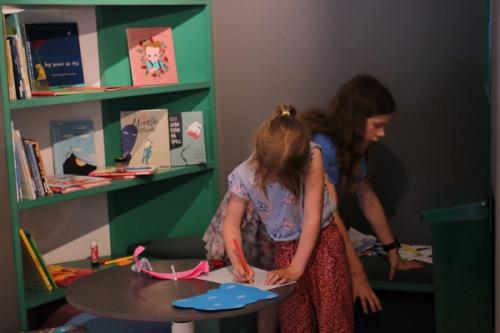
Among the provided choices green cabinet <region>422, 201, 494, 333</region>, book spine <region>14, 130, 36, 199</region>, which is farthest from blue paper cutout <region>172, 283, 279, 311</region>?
book spine <region>14, 130, 36, 199</region>

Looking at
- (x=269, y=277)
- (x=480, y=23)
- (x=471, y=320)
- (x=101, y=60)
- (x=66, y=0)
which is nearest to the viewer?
(x=269, y=277)

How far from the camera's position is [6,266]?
3096mm

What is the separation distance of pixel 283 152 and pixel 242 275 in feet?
1.41

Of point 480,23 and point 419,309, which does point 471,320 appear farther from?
point 480,23

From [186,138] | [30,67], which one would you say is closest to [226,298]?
[30,67]

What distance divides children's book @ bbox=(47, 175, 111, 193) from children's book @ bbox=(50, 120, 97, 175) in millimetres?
104

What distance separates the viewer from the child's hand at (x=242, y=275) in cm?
266

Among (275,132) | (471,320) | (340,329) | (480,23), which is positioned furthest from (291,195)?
(480,23)

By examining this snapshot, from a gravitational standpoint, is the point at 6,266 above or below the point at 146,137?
below

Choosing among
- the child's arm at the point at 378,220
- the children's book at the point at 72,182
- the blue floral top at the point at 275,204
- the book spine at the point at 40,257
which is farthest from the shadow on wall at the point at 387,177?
the book spine at the point at 40,257

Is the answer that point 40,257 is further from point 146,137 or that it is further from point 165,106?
point 165,106

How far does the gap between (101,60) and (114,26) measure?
0.17 m

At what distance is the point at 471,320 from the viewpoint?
2838mm

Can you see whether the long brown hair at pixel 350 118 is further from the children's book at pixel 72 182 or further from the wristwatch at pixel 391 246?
the children's book at pixel 72 182
